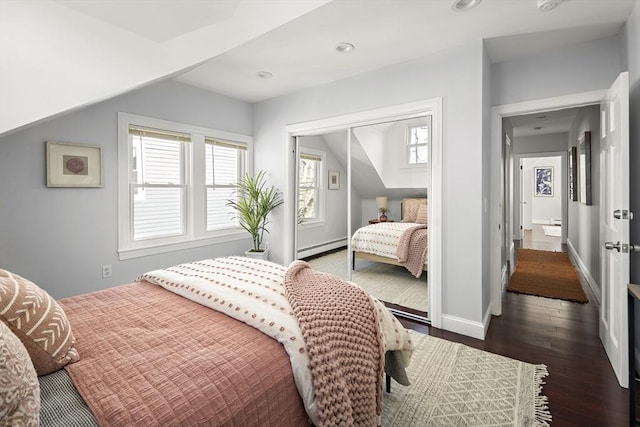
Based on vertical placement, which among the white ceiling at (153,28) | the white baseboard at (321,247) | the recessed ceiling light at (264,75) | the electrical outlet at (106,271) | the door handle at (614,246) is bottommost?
the electrical outlet at (106,271)

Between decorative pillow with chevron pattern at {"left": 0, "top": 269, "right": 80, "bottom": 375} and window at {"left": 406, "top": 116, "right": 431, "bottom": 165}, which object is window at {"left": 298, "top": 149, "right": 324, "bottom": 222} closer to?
window at {"left": 406, "top": 116, "right": 431, "bottom": 165}

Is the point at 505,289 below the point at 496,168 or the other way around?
below

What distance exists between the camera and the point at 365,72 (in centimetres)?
327

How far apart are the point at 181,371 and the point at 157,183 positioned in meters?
2.96

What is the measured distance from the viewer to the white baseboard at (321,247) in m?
3.66

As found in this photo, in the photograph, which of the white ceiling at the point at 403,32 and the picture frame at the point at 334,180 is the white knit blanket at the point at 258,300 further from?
the picture frame at the point at 334,180

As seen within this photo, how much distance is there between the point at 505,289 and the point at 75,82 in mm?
4513

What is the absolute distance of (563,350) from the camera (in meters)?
2.45

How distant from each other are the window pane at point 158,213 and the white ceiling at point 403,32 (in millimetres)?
1390

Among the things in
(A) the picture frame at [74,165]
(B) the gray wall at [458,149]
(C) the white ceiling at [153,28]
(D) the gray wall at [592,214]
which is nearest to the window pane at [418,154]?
(B) the gray wall at [458,149]

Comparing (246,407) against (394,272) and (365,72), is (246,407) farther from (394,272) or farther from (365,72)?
(365,72)

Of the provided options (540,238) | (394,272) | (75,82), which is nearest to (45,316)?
(75,82)

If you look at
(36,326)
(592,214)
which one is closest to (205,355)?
(36,326)

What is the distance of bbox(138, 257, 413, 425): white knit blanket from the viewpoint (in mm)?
1173
